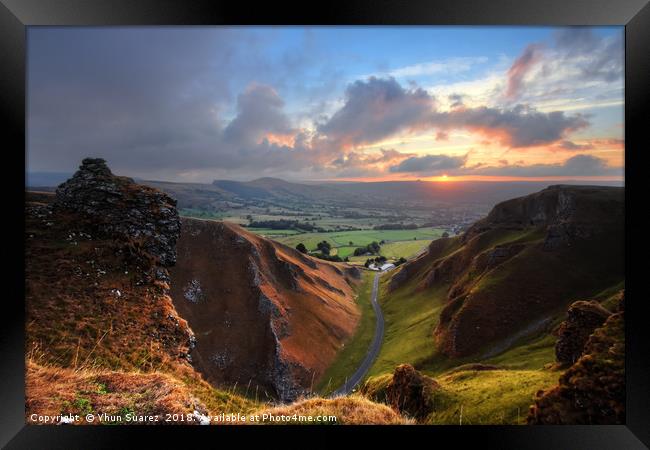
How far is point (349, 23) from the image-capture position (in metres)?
5.55

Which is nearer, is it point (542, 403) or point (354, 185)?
point (542, 403)

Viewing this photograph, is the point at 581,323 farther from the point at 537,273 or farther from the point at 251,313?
the point at 251,313

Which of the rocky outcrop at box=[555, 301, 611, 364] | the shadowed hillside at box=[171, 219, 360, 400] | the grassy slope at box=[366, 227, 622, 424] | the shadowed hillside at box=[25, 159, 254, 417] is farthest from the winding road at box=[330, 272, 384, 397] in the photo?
the shadowed hillside at box=[25, 159, 254, 417]

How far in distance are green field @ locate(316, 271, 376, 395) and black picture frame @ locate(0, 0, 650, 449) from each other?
15.7m

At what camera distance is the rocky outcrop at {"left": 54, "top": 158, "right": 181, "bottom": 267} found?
9.52 metres

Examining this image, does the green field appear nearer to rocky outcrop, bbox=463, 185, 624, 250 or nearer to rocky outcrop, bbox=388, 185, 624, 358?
rocky outcrop, bbox=388, 185, 624, 358

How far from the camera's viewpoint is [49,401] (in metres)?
5.47

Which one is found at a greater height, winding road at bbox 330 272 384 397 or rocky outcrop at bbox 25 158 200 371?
rocky outcrop at bbox 25 158 200 371

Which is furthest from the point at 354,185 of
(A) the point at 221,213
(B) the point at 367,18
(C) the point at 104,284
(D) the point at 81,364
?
(D) the point at 81,364

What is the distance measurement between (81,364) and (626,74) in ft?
42.5

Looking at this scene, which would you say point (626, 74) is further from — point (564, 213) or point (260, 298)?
point (564, 213)

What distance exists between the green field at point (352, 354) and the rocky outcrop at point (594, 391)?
51.2 ft

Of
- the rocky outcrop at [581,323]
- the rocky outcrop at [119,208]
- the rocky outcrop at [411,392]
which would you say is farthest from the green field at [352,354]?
the rocky outcrop at [119,208]

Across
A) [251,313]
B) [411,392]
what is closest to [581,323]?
[411,392]
